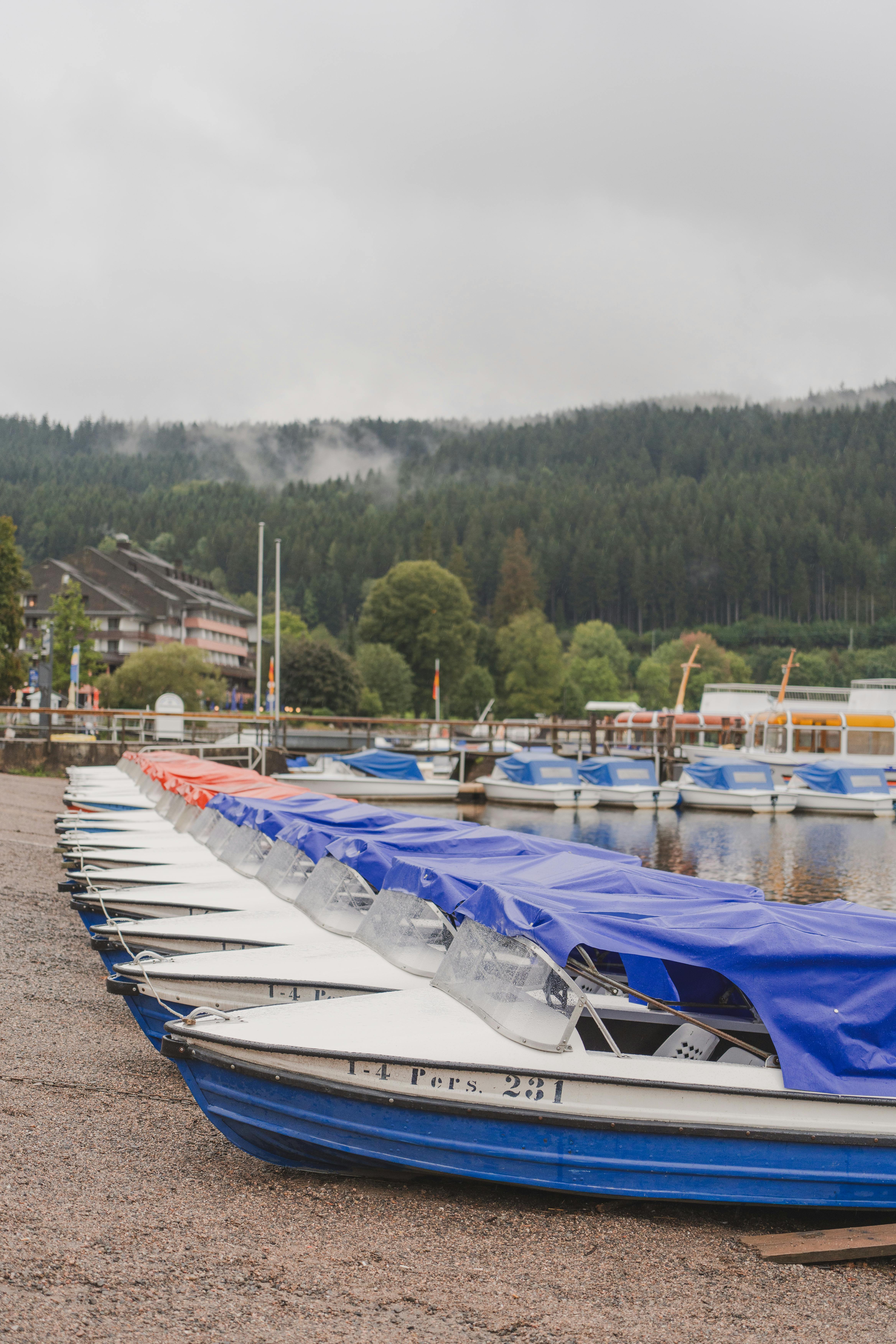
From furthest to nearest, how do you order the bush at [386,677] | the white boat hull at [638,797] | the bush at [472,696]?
Result: the bush at [472,696]
the bush at [386,677]
the white boat hull at [638,797]

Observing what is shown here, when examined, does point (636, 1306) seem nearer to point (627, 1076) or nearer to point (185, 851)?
point (627, 1076)

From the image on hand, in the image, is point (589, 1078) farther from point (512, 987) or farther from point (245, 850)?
point (245, 850)

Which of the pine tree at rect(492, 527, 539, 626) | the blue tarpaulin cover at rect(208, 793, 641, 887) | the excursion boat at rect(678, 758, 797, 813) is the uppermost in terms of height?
the pine tree at rect(492, 527, 539, 626)

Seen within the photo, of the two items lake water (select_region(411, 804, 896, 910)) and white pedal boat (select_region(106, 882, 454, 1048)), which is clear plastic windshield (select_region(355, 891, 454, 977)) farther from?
lake water (select_region(411, 804, 896, 910))

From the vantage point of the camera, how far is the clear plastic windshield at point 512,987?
696 cm

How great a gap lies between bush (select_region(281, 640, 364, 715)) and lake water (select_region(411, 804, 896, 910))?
45.0 meters

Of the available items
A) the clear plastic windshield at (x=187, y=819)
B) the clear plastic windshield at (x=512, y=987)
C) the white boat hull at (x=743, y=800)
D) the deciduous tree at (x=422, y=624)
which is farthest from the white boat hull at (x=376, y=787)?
the deciduous tree at (x=422, y=624)

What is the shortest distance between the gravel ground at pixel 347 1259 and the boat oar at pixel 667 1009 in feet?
3.19

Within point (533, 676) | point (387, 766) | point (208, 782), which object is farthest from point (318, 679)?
point (208, 782)

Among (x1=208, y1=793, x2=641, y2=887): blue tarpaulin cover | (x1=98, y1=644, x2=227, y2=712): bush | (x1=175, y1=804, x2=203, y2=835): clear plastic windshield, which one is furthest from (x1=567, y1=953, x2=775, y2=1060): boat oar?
(x1=98, y1=644, x2=227, y2=712): bush

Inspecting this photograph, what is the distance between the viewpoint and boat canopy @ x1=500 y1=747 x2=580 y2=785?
48.6m

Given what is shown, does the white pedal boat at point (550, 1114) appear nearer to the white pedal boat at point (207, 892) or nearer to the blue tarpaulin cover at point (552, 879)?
the blue tarpaulin cover at point (552, 879)

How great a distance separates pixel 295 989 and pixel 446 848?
10.1ft

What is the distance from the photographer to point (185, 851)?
15719 millimetres
